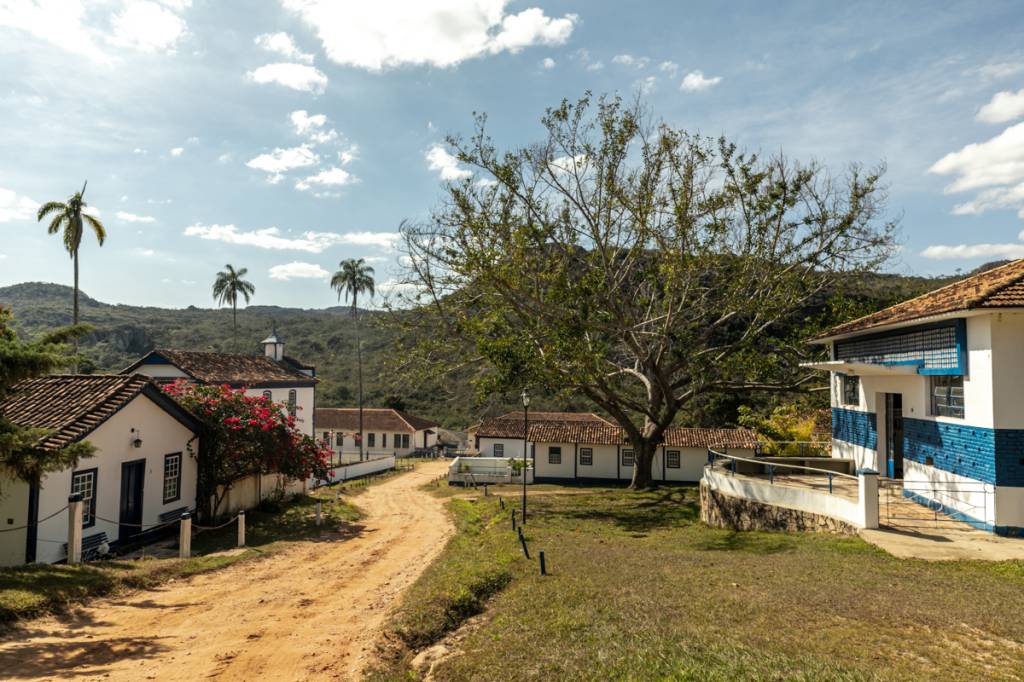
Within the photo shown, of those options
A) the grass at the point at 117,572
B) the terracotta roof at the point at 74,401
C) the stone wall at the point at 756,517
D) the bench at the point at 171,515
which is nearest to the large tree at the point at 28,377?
the grass at the point at 117,572

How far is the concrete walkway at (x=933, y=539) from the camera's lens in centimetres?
1253

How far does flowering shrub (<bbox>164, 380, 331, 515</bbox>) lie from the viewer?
67.3 feet

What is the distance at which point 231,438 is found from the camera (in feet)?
68.4

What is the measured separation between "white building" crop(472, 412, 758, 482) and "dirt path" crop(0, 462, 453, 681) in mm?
22885

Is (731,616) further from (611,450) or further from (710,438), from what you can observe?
(611,450)

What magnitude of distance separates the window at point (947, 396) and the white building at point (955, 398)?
0.03 metres

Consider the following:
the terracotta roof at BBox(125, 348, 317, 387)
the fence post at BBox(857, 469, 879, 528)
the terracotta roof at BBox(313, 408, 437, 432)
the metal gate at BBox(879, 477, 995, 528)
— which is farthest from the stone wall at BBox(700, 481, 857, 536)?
the terracotta roof at BBox(313, 408, 437, 432)

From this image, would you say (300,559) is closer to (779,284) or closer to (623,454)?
(779,284)

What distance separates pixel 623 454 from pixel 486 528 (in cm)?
1872

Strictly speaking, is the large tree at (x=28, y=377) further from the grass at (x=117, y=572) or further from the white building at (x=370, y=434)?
the white building at (x=370, y=434)

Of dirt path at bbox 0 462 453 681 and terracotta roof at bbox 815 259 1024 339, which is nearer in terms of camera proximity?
dirt path at bbox 0 462 453 681

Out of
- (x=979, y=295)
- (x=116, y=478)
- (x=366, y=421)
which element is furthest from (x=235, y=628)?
(x=366, y=421)

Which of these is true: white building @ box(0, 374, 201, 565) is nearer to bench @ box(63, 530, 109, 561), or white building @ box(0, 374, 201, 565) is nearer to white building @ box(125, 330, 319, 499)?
bench @ box(63, 530, 109, 561)

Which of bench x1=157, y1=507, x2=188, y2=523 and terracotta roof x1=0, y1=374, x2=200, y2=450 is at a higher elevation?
terracotta roof x1=0, y1=374, x2=200, y2=450
